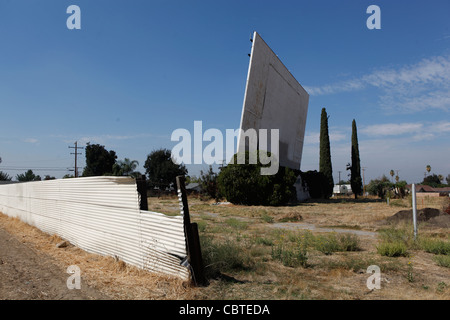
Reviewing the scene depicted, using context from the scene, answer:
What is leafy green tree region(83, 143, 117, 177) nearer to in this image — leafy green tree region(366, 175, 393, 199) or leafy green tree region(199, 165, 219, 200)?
leafy green tree region(199, 165, 219, 200)

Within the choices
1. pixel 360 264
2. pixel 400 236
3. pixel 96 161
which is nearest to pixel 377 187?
pixel 400 236

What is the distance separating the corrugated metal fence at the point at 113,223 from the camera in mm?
5090

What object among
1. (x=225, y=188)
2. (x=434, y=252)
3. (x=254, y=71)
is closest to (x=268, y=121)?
(x=254, y=71)

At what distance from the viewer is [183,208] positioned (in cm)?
488

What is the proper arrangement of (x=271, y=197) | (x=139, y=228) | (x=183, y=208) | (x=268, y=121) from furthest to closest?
(x=268, y=121) < (x=271, y=197) < (x=139, y=228) < (x=183, y=208)

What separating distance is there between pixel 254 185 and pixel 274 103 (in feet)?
32.8

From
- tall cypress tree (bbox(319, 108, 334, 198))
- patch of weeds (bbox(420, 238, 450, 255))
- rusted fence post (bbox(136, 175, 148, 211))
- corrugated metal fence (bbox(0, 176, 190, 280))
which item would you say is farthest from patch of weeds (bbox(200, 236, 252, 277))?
tall cypress tree (bbox(319, 108, 334, 198))

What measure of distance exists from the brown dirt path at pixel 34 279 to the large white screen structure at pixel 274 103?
19161 mm

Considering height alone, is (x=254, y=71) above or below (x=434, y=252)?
above

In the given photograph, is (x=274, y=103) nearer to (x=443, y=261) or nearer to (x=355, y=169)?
(x=355, y=169)

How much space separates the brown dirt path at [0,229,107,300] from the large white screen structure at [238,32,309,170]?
62.9 ft

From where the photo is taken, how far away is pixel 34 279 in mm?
5680
